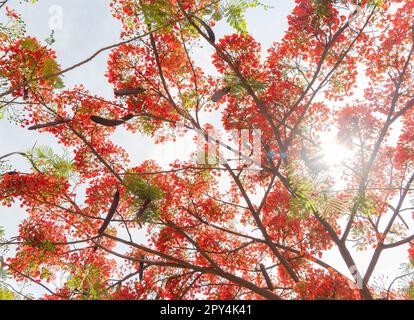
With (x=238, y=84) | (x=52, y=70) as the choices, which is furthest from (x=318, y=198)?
(x=52, y=70)

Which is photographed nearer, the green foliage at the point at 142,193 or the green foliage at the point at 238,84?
the green foliage at the point at 142,193

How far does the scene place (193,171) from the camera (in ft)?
24.6

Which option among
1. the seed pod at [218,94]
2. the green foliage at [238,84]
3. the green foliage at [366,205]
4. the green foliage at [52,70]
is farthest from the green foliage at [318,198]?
the green foliage at [52,70]

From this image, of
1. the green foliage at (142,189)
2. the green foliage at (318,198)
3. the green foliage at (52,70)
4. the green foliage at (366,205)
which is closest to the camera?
the green foliage at (318,198)

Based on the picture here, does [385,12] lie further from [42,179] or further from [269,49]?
[42,179]

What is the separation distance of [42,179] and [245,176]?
4.45 meters

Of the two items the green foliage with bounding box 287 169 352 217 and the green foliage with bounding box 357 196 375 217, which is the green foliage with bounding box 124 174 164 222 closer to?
the green foliage with bounding box 287 169 352 217

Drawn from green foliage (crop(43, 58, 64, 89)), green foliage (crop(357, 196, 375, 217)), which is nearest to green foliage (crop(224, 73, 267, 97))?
green foliage (crop(357, 196, 375, 217))

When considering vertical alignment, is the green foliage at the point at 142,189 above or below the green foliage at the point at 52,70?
below

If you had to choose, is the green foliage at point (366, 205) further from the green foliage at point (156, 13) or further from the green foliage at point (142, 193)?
the green foliage at point (156, 13)

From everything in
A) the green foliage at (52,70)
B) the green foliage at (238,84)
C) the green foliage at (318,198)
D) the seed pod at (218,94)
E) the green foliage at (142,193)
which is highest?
the green foliage at (52,70)

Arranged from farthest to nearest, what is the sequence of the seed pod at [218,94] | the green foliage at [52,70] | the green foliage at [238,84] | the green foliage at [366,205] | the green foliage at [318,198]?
the green foliage at [52,70] < the green foliage at [238,84] < the seed pod at [218,94] < the green foliage at [366,205] < the green foliage at [318,198]

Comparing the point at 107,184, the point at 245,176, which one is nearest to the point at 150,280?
the point at 107,184

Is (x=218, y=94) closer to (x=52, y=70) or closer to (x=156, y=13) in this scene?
(x=156, y=13)
